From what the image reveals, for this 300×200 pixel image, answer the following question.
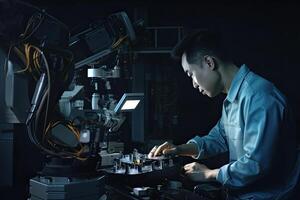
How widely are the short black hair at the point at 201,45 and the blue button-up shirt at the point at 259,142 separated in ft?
0.49

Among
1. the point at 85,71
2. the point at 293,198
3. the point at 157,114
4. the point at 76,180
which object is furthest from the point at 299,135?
the point at 76,180

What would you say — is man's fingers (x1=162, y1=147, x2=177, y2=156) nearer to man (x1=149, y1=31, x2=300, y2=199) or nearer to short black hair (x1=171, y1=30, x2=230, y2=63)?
man (x1=149, y1=31, x2=300, y2=199)

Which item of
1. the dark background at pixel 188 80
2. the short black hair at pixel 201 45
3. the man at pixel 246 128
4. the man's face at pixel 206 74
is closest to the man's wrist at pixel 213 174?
the man at pixel 246 128

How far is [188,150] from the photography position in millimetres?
1833

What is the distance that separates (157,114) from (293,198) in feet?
8.23

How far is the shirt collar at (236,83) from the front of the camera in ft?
5.19

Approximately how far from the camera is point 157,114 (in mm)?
3977

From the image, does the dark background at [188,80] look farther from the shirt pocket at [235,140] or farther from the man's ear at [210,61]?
the shirt pocket at [235,140]

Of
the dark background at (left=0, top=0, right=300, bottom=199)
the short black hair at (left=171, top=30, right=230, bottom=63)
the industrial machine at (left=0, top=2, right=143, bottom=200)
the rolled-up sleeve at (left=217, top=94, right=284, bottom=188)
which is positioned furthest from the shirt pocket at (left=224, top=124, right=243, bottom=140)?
the dark background at (left=0, top=0, right=300, bottom=199)

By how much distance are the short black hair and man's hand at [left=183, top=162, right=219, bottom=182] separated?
51cm

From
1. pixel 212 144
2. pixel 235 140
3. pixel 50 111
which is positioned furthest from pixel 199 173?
pixel 50 111

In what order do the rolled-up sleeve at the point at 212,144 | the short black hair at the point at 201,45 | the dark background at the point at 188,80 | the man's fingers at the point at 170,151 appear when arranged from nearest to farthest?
the short black hair at the point at 201,45 → the man's fingers at the point at 170,151 → the rolled-up sleeve at the point at 212,144 → the dark background at the point at 188,80

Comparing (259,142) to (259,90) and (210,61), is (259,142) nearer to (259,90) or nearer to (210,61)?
(259,90)

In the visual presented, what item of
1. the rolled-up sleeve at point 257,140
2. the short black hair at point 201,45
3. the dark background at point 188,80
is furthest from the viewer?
the dark background at point 188,80
